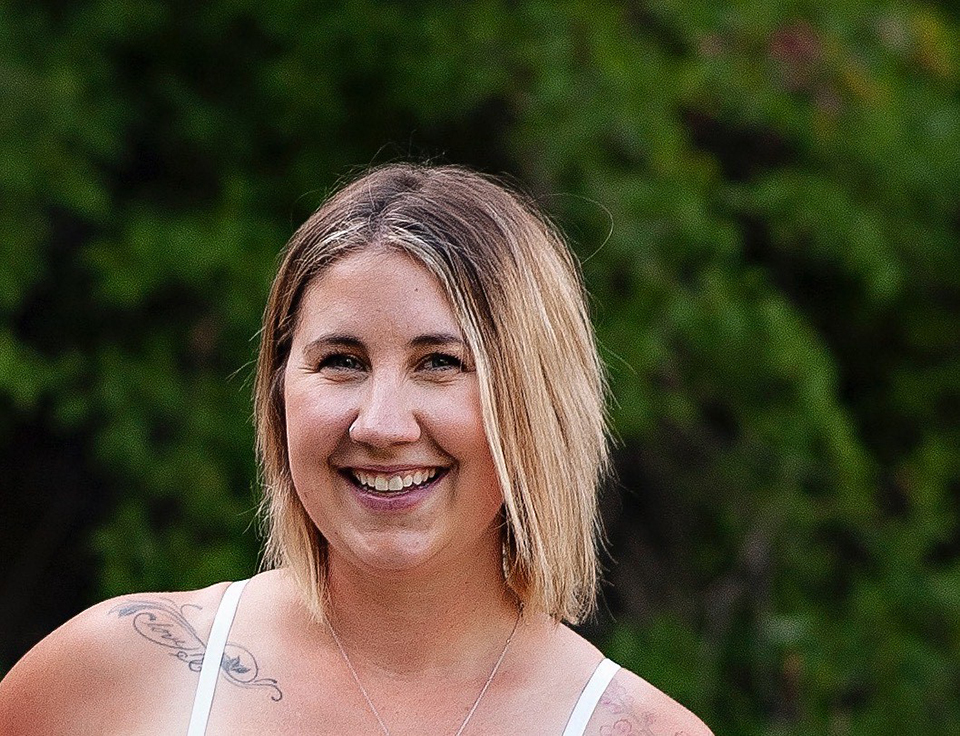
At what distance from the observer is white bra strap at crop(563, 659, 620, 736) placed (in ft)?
6.41

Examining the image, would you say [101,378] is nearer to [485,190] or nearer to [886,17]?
[485,190]

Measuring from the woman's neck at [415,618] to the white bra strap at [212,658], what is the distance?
0.50ft

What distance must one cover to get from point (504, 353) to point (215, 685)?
600mm

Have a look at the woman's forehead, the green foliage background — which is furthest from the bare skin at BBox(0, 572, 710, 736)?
the green foliage background

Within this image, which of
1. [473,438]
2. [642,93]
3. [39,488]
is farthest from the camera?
[39,488]

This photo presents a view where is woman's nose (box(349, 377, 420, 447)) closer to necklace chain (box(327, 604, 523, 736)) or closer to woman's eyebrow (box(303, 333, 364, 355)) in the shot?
woman's eyebrow (box(303, 333, 364, 355))

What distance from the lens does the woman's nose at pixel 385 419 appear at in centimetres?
183

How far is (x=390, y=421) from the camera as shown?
1828 mm

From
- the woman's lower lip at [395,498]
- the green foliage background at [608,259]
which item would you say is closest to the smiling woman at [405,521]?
the woman's lower lip at [395,498]

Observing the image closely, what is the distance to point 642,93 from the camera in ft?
14.6

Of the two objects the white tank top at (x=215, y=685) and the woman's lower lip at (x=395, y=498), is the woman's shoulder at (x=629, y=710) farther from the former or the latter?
the woman's lower lip at (x=395, y=498)

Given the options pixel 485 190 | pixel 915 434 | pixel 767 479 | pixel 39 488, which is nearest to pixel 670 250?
pixel 767 479

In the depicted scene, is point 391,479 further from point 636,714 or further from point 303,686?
point 636,714

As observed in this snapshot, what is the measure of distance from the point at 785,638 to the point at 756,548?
31 cm
